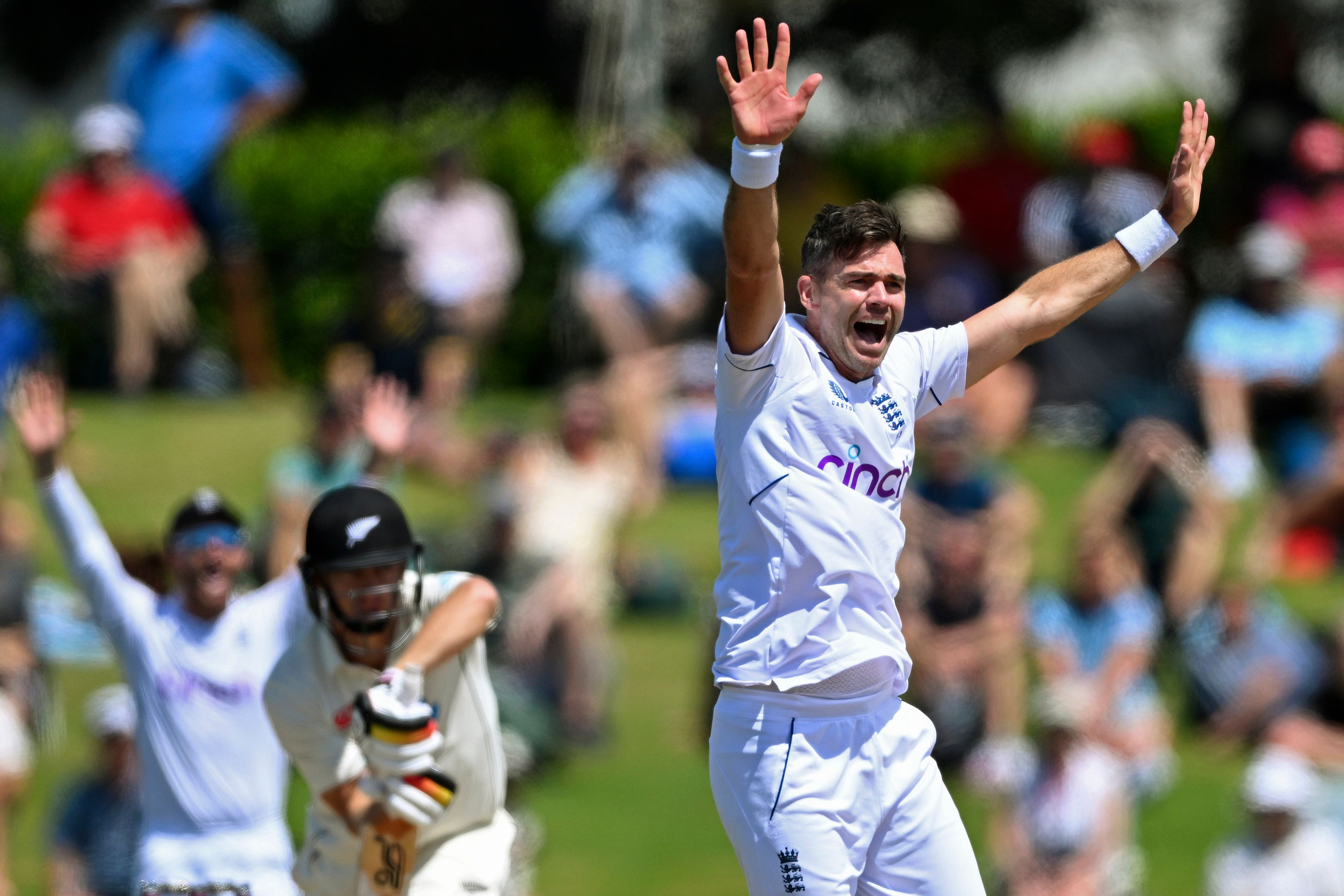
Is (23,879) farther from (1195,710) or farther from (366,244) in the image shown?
(366,244)

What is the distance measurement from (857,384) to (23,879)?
6.57 metres

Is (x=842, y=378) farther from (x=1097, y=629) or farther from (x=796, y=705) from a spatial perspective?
(x=1097, y=629)

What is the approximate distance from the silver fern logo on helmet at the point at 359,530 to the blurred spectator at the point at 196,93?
923 cm

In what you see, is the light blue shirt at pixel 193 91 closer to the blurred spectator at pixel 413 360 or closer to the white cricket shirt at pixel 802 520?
the blurred spectator at pixel 413 360

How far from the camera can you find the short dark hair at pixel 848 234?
4551mm

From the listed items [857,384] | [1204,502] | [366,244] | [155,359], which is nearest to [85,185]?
[155,359]

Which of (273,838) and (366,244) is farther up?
(366,244)

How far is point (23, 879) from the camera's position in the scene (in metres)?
9.55

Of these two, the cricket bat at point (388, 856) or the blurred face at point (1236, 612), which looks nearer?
the cricket bat at point (388, 856)

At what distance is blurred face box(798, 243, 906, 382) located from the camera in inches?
180

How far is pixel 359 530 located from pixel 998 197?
32.7 feet

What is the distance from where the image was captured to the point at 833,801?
4492 millimetres

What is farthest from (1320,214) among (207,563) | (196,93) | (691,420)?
(207,563)

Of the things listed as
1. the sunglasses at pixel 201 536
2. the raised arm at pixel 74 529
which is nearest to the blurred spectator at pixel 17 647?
the raised arm at pixel 74 529
